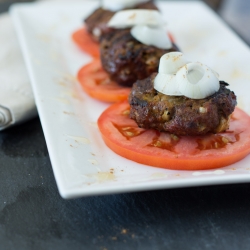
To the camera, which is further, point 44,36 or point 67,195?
point 44,36

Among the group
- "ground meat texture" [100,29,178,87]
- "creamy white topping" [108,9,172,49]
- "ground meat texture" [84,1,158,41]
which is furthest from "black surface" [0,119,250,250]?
"ground meat texture" [84,1,158,41]

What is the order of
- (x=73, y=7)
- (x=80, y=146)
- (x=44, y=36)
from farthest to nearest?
(x=73, y=7) → (x=44, y=36) → (x=80, y=146)

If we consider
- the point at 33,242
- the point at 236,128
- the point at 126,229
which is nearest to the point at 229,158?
the point at 236,128

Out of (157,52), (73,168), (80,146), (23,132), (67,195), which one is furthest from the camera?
(157,52)

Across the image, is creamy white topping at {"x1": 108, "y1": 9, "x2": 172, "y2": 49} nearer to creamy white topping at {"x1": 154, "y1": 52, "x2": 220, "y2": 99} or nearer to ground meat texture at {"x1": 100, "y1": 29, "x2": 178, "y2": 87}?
ground meat texture at {"x1": 100, "y1": 29, "x2": 178, "y2": 87}

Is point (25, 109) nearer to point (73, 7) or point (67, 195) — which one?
point (67, 195)

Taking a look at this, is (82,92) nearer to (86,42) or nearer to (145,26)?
(145,26)

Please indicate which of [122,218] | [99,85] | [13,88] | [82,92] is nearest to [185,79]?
[122,218]
